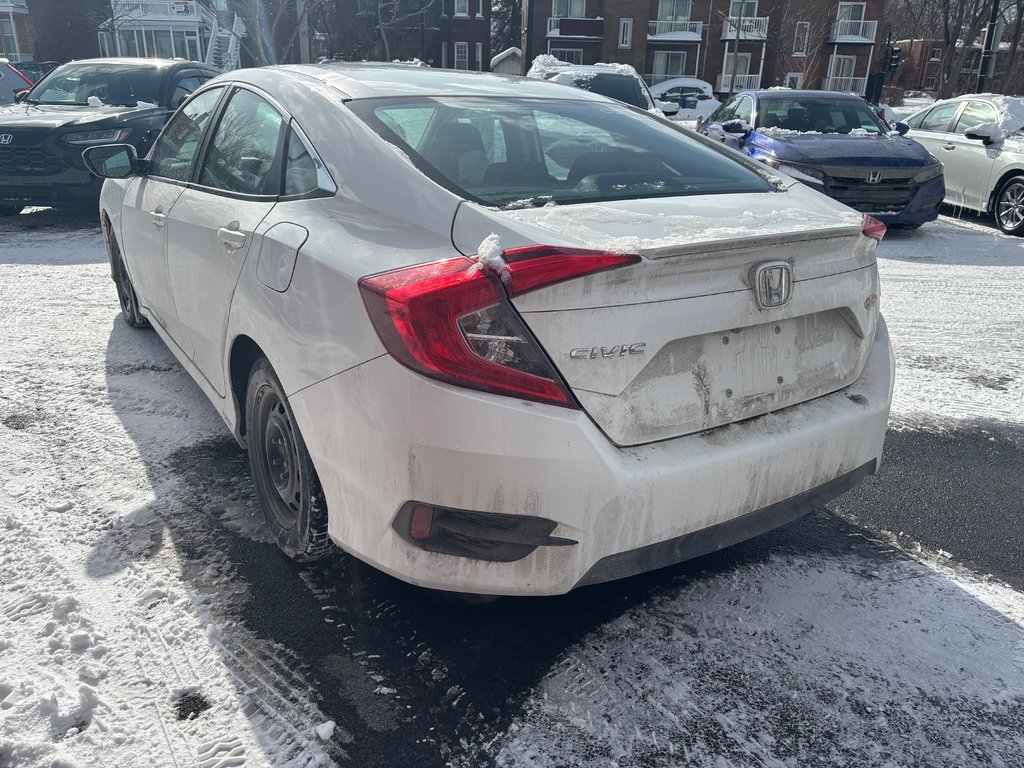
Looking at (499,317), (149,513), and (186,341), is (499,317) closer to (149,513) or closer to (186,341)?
(149,513)

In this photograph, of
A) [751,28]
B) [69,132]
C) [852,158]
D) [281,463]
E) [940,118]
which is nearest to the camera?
[281,463]

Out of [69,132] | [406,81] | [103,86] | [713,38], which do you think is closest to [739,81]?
[713,38]

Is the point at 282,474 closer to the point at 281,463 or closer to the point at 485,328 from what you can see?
the point at 281,463

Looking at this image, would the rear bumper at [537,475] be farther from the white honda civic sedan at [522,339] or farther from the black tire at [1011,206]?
the black tire at [1011,206]

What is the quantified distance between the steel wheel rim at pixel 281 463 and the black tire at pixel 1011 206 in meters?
9.54

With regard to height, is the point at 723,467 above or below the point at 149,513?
above

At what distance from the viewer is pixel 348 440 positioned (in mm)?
2094

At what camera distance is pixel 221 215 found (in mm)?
2932

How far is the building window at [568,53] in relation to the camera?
152 feet

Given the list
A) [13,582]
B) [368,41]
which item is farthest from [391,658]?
[368,41]

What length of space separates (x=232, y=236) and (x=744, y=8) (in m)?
50.7

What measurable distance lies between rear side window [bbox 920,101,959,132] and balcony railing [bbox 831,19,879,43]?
135 feet

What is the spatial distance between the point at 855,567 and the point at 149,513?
8.51ft

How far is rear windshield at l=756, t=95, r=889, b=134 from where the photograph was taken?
974 cm
